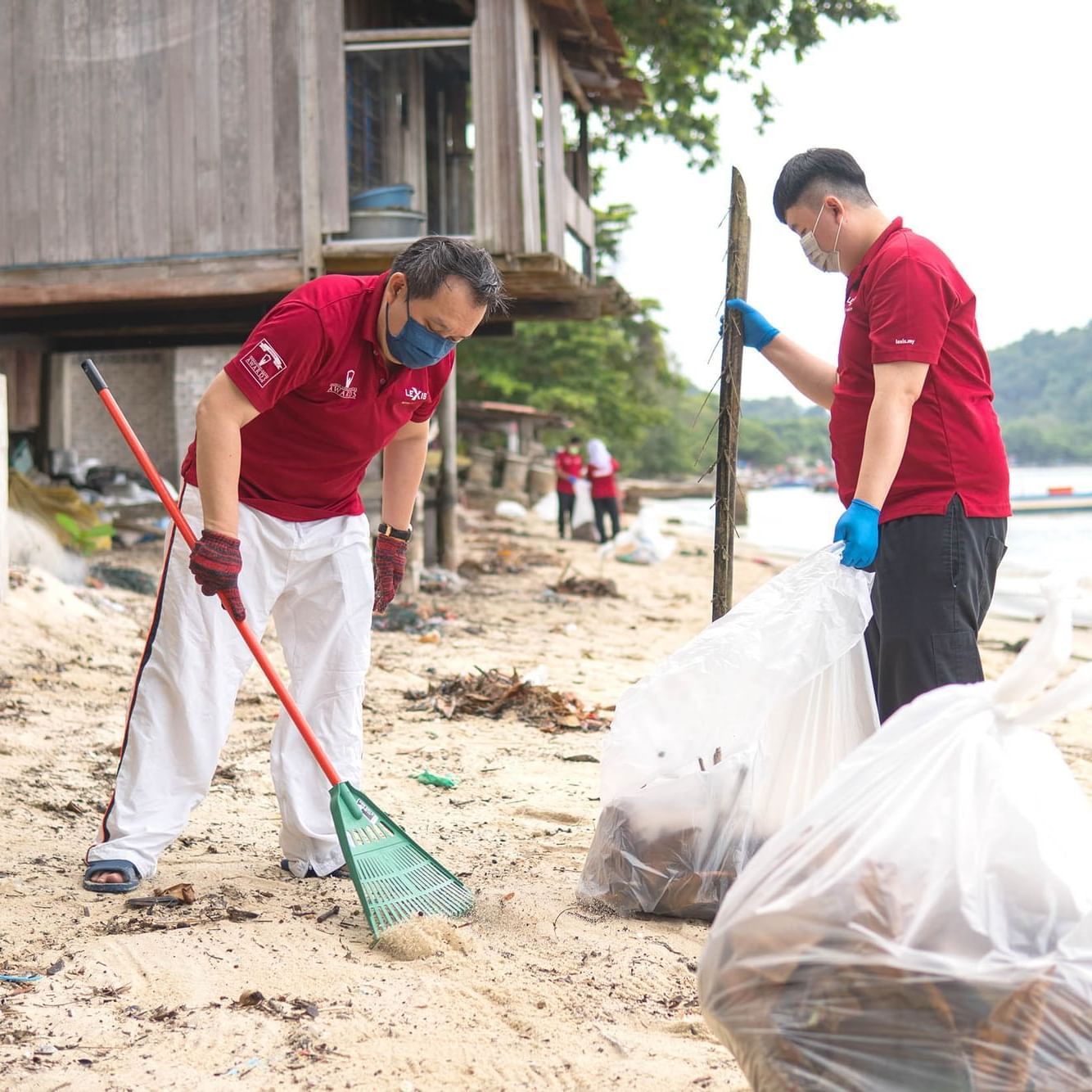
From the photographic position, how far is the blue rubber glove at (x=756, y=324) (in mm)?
3047

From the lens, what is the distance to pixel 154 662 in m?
2.77

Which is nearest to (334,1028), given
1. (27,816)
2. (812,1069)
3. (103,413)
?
(812,1069)

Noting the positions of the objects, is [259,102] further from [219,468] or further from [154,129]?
[219,468]

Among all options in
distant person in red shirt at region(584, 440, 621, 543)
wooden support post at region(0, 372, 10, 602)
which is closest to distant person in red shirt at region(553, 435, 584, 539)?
distant person in red shirt at region(584, 440, 621, 543)

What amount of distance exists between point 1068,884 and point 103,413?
55.8ft

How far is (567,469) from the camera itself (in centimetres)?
1588

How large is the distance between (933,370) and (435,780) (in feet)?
7.22

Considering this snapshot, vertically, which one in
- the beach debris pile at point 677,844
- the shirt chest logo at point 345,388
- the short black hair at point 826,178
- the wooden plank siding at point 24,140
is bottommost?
the beach debris pile at point 677,844

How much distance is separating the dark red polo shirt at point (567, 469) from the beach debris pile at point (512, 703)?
10.8 meters

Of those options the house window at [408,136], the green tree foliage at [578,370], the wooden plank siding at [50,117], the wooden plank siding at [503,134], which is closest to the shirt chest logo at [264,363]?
the wooden plank siding at [503,134]

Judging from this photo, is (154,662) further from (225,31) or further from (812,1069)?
(225,31)

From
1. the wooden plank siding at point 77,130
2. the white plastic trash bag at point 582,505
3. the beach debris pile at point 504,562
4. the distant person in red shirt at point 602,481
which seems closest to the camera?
the wooden plank siding at point 77,130

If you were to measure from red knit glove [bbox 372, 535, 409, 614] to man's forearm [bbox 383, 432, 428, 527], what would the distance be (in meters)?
0.06

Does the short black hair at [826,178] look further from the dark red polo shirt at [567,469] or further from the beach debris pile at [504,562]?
the dark red polo shirt at [567,469]
